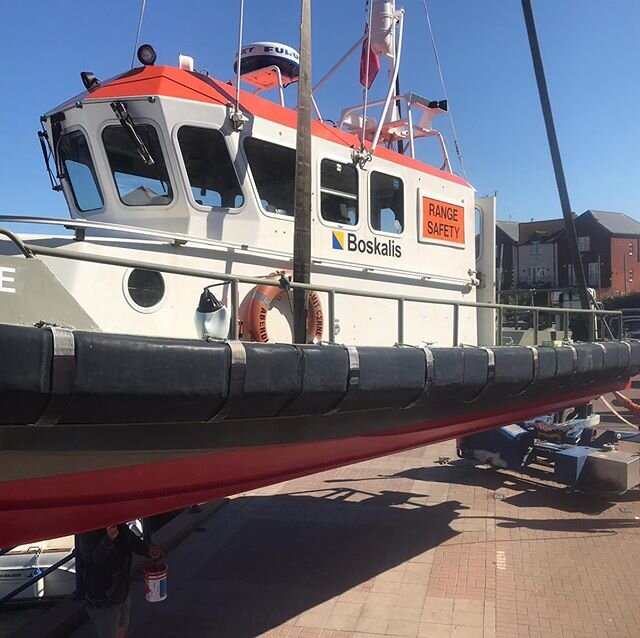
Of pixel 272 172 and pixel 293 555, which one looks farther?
pixel 293 555

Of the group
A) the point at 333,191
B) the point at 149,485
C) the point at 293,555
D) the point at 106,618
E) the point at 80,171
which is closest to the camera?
the point at 149,485

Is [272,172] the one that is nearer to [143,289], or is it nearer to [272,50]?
[143,289]

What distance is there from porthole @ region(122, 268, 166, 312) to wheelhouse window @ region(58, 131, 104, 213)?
88 cm

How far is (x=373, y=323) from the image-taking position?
4.52 m

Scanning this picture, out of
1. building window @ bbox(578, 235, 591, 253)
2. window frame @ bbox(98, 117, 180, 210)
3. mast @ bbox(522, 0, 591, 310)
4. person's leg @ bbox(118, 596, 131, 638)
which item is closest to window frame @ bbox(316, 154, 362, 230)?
window frame @ bbox(98, 117, 180, 210)

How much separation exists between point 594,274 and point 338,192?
4237 centimetres

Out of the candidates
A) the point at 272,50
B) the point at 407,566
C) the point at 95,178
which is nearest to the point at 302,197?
the point at 95,178

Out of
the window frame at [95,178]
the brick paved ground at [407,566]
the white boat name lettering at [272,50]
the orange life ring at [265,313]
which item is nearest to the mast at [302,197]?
the orange life ring at [265,313]

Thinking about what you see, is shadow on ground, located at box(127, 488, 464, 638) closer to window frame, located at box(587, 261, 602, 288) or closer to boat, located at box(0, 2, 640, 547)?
boat, located at box(0, 2, 640, 547)

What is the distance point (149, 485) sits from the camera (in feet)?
9.61

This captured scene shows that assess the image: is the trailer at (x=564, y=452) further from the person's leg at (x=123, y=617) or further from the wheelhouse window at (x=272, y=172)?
the person's leg at (x=123, y=617)

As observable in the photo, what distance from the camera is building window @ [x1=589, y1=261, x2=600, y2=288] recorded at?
41.4 m

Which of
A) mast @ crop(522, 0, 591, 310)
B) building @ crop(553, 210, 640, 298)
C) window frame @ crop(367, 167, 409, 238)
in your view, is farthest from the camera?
building @ crop(553, 210, 640, 298)

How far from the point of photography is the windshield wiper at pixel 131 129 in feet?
11.6
